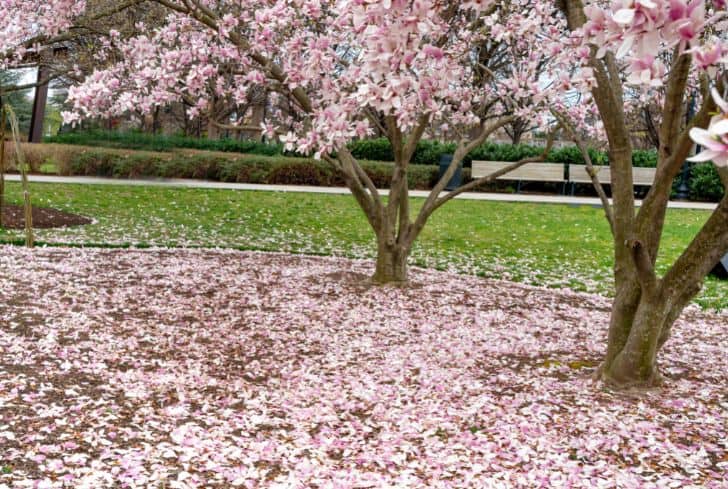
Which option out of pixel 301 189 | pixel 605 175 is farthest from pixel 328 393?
pixel 605 175

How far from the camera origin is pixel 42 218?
32.4ft

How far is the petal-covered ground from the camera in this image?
3113 millimetres

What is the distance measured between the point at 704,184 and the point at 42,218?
48.2ft

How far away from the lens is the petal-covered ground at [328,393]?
3.11 metres

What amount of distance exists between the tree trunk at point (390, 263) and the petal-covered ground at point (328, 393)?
0.84ft

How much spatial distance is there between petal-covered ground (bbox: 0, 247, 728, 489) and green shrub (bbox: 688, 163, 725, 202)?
11953 mm

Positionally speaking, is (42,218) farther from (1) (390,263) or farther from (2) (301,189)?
(2) (301,189)

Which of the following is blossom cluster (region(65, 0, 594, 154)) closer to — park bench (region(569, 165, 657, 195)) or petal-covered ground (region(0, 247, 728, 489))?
petal-covered ground (region(0, 247, 728, 489))

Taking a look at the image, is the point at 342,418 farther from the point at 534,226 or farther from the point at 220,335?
the point at 534,226

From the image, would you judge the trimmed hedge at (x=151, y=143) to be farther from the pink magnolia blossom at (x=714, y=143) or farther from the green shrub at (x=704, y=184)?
the pink magnolia blossom at (x=714, y=143)

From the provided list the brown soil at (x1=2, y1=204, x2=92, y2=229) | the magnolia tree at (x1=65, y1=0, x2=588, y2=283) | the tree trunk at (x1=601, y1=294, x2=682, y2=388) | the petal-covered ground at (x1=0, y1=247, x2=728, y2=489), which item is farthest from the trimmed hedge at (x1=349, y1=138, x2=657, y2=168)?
the tree trunk at (x1=601, y1=294, x2=682, y2=388)

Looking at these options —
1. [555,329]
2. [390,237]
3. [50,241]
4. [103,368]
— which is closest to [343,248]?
[390,237]

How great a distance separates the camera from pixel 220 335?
5.04 meters

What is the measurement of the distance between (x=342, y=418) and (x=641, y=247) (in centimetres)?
183
